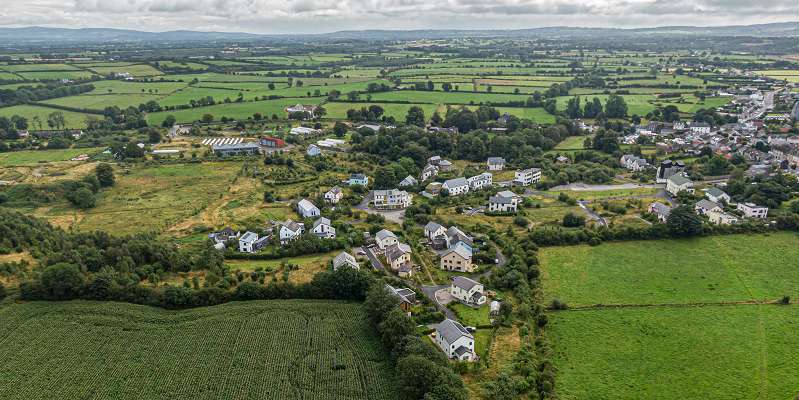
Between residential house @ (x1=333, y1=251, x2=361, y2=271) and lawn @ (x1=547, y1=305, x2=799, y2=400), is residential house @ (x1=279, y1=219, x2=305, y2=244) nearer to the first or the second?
residential house @ (x1=333, y1=251, x2=361, y2=271)

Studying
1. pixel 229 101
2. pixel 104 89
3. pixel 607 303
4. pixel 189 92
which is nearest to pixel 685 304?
pixel 607 303

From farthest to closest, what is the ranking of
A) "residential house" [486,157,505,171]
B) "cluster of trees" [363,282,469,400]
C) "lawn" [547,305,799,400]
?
"residential house" [486,157,505,171]
"lawn" [547,305,799,400]
"cluster of trees" [363,282,469,400]

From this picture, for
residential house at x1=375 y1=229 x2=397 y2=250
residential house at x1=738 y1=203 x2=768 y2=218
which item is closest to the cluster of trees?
residential house at x1=375 y1=229 x2=397 y2=250

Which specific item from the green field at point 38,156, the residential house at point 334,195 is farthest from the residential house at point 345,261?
the green field at point 38,156

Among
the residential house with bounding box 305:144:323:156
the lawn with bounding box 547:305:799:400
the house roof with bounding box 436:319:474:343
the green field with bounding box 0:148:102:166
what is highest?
the green field with bounding box 0:148:102:166

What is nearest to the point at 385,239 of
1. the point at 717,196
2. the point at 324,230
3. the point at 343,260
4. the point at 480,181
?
the point at 343,260

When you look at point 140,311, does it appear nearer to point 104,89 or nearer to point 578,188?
point 578,188
